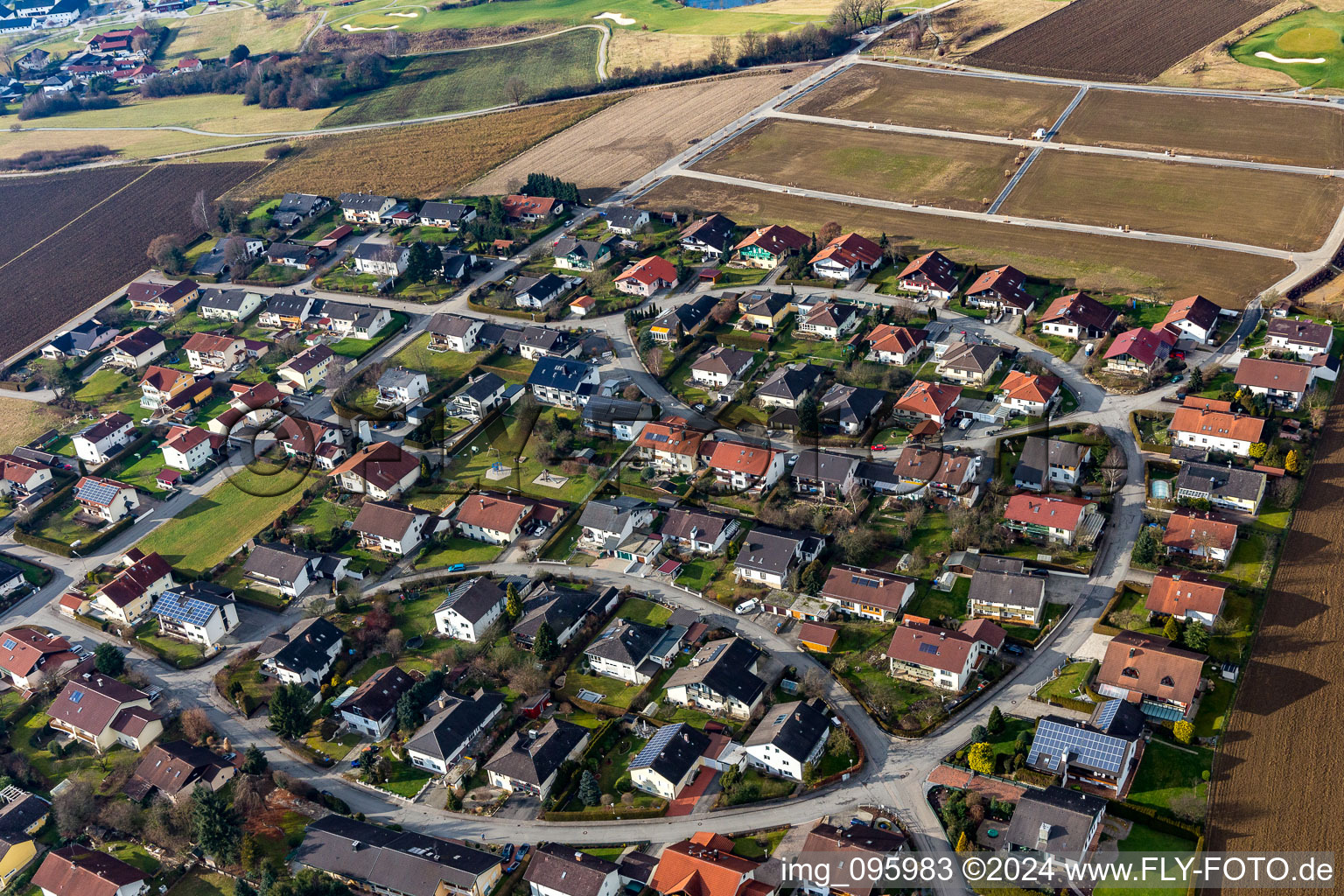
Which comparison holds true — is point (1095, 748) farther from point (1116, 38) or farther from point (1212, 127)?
point (1116, 38)

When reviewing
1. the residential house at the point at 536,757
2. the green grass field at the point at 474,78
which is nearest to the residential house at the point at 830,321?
the residential house at the point at 536,757

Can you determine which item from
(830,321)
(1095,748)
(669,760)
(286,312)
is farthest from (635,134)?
(1095,748)

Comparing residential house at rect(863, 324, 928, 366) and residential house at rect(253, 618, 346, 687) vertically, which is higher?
residential house at rect(863, 324, 928, 366)

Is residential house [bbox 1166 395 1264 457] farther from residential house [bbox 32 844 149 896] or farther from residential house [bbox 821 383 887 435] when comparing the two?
residential house [bbox 32 844 149 896]

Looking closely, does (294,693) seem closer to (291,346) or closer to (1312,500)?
(291,346)

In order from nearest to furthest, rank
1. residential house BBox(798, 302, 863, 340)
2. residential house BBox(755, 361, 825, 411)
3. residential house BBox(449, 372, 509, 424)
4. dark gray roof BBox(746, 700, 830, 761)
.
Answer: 1. dark gray roof BBox(746, 700, 830, 761)
2. residential house BBox(755, 361, 825, 411)
3. residential house BBox(449, 372, 509, 424)
4. residential house BBox(798, 302, 863, 340)

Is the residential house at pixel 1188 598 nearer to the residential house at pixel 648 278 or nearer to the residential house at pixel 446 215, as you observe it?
the residential house at pixel 648 278

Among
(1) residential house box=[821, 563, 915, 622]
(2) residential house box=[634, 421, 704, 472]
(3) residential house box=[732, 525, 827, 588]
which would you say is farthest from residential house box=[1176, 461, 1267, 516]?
(2) residential house box=[634, 421, 704, 472]
